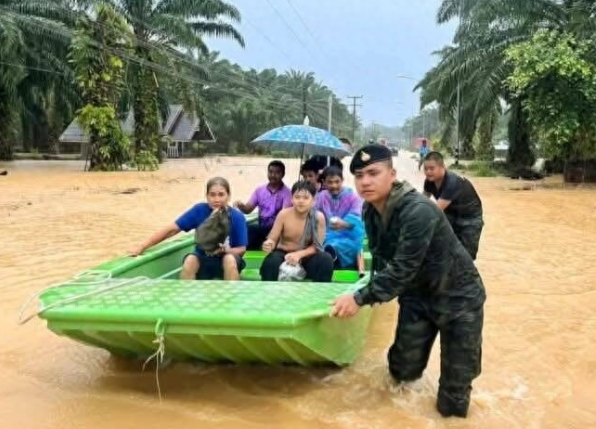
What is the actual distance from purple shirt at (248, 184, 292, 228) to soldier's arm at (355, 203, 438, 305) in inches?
123

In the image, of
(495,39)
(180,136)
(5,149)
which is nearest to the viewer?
(495,39)

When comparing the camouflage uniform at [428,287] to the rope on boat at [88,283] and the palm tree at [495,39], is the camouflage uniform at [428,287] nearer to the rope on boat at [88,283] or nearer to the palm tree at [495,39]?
the rope on boat at [88,283]

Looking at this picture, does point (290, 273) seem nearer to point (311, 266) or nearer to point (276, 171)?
point (311, 266)

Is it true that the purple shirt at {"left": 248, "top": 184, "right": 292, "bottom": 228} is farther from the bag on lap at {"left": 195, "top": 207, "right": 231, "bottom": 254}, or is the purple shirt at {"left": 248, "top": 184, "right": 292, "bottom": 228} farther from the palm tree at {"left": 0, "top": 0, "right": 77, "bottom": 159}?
the palm tree at {"left": 0, "top": 0, "right": 77, "bottom": 159}

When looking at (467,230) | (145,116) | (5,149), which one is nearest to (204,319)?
(467,230)

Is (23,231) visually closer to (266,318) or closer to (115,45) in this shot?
(266,318)

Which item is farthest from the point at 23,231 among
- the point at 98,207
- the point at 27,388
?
the point at 27,388

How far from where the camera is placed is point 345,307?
3.34 metres

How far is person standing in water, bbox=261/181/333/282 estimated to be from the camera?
480 centimetres

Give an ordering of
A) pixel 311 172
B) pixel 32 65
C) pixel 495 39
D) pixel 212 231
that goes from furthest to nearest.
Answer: pixel 32 65 → pixel 495 39 → pixel 311 172 → pixel 212 231

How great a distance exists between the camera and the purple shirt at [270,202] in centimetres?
632

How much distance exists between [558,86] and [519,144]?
7.66m

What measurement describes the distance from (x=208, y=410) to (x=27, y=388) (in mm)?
1209

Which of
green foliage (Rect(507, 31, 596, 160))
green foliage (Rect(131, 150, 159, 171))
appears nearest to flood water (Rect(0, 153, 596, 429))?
green foliage (Rect(507, 31, 596, 160))
